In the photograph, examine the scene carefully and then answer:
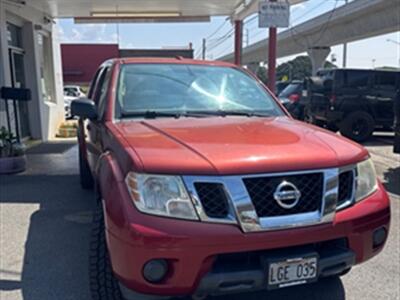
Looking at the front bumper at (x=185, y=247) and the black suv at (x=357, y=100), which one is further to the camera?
the black suv at (x=357, y=100)

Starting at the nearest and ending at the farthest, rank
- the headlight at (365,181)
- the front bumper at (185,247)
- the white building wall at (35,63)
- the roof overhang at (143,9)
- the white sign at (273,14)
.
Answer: the front bumper at (185,247) < the headlight at (365,181) < the white sign at (273,14) < the white building wall at (35,63) < the roof overhang at (143,9)

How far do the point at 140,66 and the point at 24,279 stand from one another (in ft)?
6.77

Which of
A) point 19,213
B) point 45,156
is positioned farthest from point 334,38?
point 19,213

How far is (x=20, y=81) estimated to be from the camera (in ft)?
35.3

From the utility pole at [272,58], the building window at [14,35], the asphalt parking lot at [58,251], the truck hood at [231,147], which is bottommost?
the asphalt parking lot at [58,251]

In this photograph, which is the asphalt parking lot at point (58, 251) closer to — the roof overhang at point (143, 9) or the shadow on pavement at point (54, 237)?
the shadow on pavement at point (54, 237)

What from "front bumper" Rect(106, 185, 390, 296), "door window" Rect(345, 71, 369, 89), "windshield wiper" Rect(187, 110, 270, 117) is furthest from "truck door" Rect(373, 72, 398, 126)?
"front bumper" Rect(106, 185, 390, 296)

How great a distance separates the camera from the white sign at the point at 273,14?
7.98 m

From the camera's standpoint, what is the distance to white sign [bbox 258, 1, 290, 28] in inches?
314

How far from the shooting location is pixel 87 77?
105 ft

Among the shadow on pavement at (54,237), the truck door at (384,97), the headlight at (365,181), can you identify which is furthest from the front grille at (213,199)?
the truck door at (384,97)

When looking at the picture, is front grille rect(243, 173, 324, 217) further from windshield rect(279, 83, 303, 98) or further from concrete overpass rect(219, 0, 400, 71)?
concrete overpass rect(219, 0, 400, 71)

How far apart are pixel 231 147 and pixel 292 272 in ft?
2.58

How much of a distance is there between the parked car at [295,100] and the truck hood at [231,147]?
11017mm
